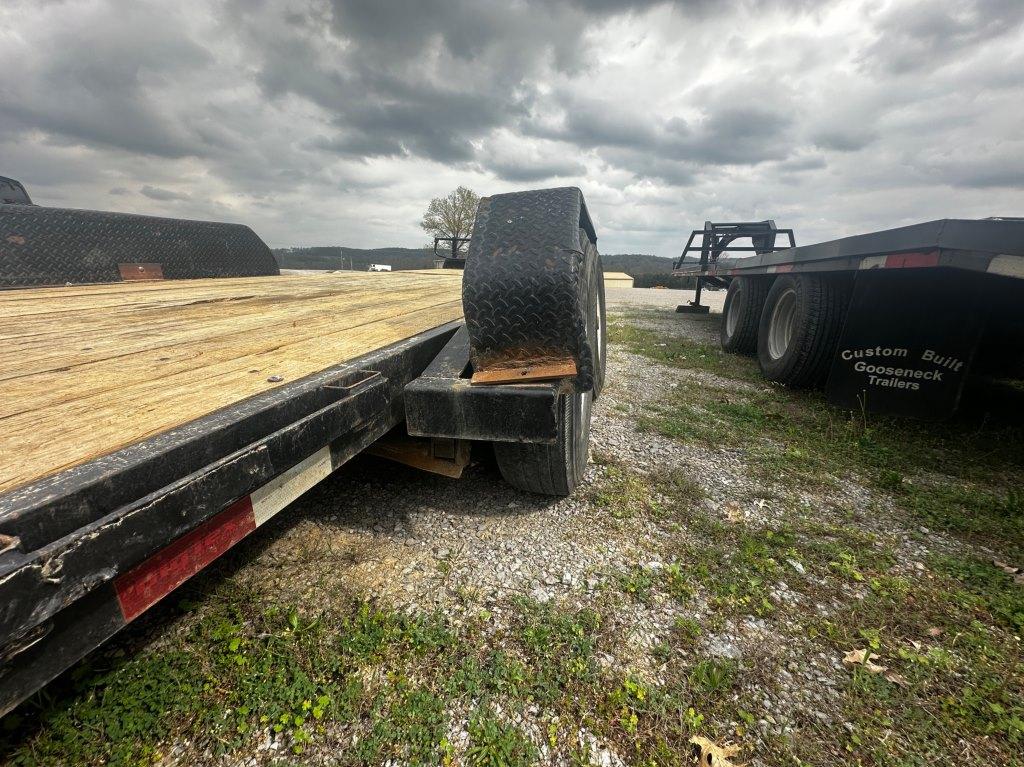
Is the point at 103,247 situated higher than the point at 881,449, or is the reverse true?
the point at 103,247

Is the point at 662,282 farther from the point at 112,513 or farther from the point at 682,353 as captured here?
the point at 112,513

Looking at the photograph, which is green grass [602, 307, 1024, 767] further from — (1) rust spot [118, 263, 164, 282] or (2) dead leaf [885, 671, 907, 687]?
(1) rust spot [118, 263, 164, 282]

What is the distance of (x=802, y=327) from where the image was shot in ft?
13.7

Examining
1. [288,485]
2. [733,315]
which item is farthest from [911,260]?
[733,315]

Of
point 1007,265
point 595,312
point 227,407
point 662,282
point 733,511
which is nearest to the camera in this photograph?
point 227,407

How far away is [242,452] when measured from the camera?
3.20 ft

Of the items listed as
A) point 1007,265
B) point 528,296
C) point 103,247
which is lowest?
point 528,296

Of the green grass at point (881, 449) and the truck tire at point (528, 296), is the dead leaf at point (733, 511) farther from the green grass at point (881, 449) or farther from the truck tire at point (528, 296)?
the truck tire at point (528, 296)

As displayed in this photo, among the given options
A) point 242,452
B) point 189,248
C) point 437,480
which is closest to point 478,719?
point 242,452

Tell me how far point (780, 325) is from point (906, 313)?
1828 millimetres

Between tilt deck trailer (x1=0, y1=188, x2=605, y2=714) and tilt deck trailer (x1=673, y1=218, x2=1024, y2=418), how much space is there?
2.06 meters

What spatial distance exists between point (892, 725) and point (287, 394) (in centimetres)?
198

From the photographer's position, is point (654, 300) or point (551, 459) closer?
point (551, 459)

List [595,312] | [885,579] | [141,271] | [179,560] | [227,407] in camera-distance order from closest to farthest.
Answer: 1. [179,560]
2. [227,407]
3. [885,579]
4. [595,312]
5. [141,271]
